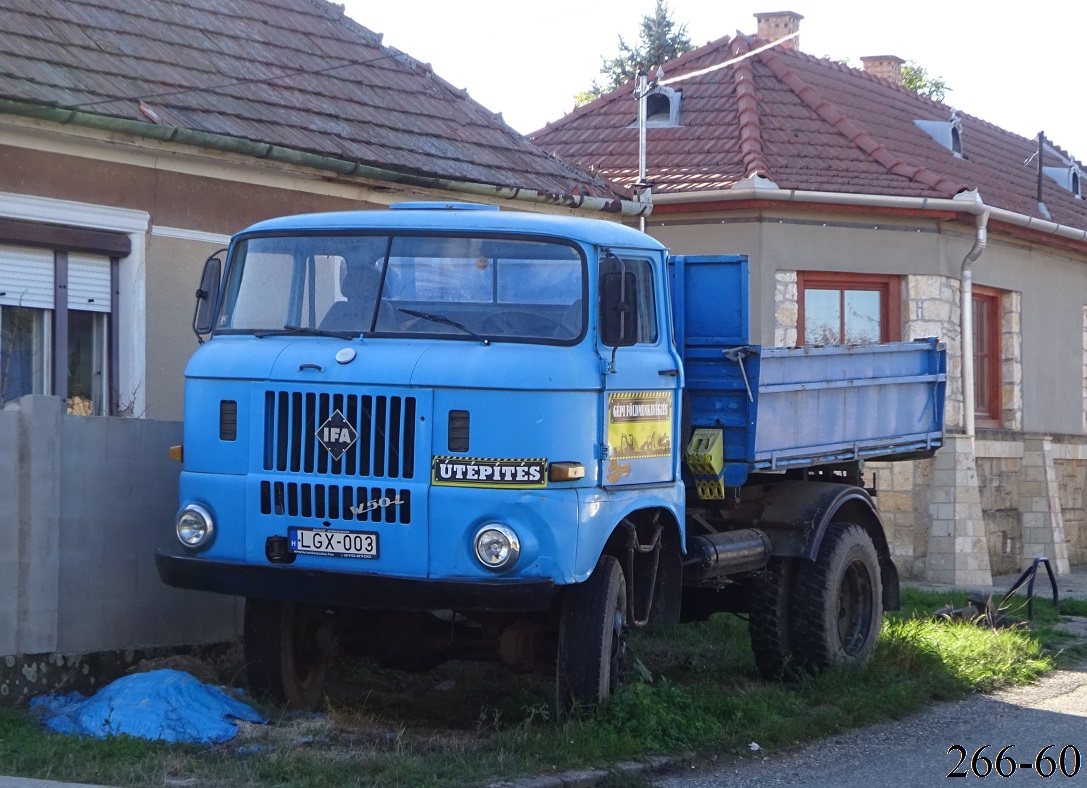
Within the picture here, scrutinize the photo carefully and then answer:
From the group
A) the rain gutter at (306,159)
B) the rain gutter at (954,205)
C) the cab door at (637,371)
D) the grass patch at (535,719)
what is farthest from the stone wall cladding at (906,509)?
the cab door at (637,371)

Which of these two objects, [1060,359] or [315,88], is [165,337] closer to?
[315,88]

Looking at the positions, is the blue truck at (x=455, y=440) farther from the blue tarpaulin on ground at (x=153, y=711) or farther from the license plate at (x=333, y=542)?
the blue tarpaulin on ground at (x=153, y=711)

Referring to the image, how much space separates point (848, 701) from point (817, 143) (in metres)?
10.1

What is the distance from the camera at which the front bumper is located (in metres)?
6.56

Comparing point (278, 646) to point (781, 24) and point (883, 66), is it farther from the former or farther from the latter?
point (883, 66)

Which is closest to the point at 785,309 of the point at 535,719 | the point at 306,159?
the point at 306,159

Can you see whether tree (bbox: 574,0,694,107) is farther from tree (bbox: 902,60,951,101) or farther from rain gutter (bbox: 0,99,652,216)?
rain gutter (bbox: 0,99,652,216)

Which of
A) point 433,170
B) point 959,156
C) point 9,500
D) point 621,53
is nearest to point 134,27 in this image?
point 433,170

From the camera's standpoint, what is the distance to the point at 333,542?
678cm

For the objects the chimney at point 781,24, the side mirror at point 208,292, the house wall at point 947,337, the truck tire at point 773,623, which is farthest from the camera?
the chimney at point 781,24

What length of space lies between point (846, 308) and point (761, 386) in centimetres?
810

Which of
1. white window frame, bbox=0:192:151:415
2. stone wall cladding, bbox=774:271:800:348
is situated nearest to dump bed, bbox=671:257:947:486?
white window frame, bbox=0:192:151:415

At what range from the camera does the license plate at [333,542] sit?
6.74 m

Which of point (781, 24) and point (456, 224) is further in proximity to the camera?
point (781, 24)
